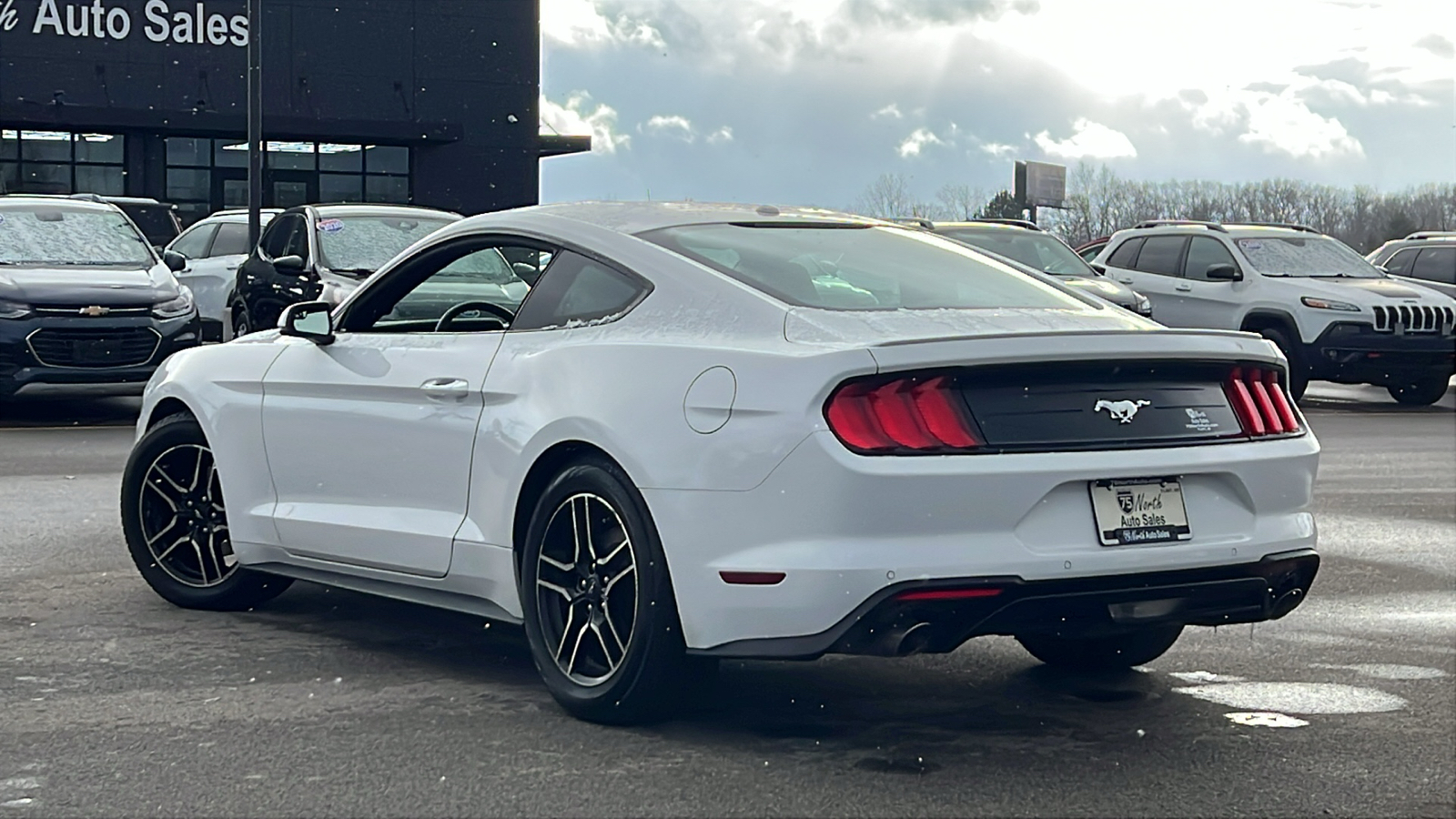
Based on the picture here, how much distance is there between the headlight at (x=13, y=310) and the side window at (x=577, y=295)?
31.4ft

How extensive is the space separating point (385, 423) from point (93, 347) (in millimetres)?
9145

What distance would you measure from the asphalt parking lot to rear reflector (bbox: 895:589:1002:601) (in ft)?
1.51

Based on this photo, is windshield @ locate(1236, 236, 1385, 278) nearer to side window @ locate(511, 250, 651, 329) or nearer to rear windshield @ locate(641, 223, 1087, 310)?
rear windshield @ locate(641, 223, 1087, 310)

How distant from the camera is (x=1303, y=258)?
19719mm

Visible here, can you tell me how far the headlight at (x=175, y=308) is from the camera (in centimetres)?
1482

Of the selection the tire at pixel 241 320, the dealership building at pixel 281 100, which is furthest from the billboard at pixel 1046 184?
the tire at pixel 241 320

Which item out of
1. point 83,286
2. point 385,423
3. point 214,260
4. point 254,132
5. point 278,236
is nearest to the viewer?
point 385,423

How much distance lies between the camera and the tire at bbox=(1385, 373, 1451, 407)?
19.0 m

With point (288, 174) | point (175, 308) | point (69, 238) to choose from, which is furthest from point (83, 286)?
point (288, 174)

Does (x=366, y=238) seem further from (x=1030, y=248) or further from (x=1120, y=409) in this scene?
(x=1120, y=409)

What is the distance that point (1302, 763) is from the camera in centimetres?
488

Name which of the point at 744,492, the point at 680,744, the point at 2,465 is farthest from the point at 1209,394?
the point at 2,465

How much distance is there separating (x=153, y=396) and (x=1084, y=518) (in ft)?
12.8

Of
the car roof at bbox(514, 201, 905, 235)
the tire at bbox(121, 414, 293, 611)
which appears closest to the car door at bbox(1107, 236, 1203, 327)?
the car roof at bbox(514, 201, 905, 235)
